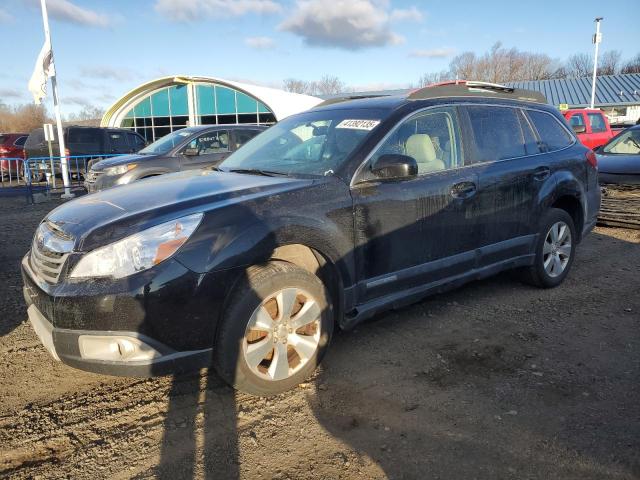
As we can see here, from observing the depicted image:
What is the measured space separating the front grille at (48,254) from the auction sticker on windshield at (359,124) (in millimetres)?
2101

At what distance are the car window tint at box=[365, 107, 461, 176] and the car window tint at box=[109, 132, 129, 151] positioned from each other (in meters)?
13.8

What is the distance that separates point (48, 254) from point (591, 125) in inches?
621

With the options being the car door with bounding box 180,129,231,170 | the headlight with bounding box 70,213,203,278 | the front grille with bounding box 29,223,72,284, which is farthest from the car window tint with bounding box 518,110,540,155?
the car door with bounding box 180,129,231,170

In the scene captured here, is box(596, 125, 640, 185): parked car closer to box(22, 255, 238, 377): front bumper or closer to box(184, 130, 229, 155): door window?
box(184, 130, 229, 155): door window

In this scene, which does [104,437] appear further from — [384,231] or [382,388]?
[384,231]

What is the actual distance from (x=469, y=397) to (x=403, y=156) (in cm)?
163

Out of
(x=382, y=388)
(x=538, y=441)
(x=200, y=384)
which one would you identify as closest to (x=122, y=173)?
(x=200, y=384)

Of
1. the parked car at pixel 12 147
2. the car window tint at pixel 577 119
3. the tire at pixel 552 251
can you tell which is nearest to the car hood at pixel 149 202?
the tire at pixel 552 251

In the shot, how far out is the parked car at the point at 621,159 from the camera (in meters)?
8.05

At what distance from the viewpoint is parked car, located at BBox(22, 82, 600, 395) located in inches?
102

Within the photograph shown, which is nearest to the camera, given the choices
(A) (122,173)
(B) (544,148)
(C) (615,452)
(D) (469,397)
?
(C) (615,452)

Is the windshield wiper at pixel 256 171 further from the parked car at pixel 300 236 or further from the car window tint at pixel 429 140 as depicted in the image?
the car window tint at pixel 429 140

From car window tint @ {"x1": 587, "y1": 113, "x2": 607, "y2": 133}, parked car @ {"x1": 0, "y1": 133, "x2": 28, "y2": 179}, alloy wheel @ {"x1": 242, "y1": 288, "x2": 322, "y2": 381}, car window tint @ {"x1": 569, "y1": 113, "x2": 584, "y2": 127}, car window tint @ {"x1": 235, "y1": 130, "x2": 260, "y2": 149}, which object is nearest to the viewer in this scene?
alloy wheel @ {"x1": 242, "y1": 288, "x2": 322, "y2": 381}

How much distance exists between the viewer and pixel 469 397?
2.99m
